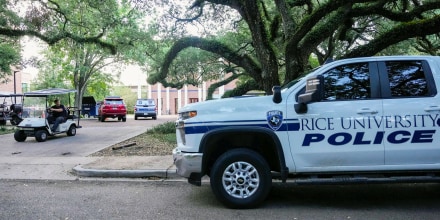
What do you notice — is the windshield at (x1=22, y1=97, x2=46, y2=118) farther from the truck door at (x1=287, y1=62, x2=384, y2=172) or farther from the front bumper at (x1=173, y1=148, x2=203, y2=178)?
the truck door at (x1=287, y1=62, x2=384, y2=172)

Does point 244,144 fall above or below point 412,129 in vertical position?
below

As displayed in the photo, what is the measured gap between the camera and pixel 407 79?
541 cm

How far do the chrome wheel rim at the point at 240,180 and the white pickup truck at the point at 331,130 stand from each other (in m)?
0.01

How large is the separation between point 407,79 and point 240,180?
273cm

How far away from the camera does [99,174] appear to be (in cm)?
798

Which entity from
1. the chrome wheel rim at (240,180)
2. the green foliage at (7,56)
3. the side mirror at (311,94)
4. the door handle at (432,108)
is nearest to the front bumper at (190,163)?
the chrome wheel rim at (240,180)

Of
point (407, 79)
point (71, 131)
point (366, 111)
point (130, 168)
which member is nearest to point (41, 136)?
point (71, 131)

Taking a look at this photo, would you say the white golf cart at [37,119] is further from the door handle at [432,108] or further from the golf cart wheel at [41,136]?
the door handle at [432,108]

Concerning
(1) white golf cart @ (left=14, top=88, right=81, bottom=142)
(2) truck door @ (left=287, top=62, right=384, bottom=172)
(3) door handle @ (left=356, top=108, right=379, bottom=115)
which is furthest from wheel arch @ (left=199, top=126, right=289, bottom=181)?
(1) white golf cart @ (left=14, top=88, right=81, bottom=142)

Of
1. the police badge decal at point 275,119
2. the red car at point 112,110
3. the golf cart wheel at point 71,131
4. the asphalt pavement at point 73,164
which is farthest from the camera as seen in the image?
the red car at point 112,110

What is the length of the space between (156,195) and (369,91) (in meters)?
3.64

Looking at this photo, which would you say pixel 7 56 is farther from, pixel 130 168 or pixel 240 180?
pixel 240 180

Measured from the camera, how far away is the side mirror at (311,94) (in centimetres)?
489

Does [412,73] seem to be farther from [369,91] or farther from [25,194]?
[25,194]
